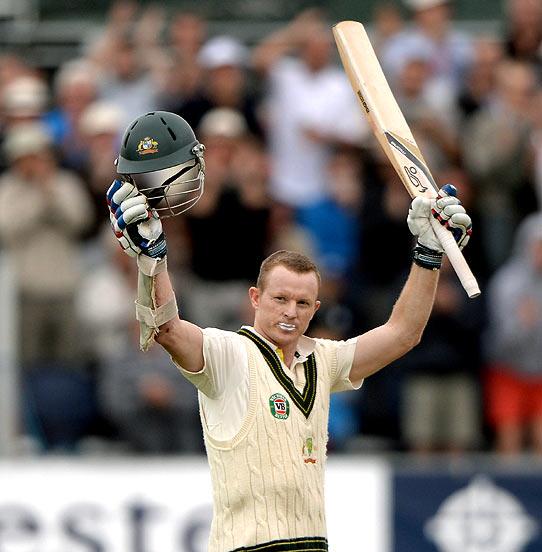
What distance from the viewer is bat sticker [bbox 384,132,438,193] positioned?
5754 mm

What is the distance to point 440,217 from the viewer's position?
546 centimetres

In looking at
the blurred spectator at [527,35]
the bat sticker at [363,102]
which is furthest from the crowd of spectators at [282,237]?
the bat sticker at [363,102]

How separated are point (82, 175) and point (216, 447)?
208 inches

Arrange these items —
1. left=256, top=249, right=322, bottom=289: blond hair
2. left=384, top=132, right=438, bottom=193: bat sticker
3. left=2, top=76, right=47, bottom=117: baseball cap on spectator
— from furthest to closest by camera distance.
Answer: left=2, top=76, right=47, bottom=117: baseball cap on spectator < left=384, top=132, right=438, bottom=193: bat sticker < left=256, top=249, right=322, bottom=289: blond hair

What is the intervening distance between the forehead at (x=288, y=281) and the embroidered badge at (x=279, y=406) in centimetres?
38

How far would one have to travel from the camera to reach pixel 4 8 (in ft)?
39.6

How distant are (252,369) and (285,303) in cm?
26

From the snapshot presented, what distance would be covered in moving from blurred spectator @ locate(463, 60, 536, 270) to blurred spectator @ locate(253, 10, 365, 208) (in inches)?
32.8

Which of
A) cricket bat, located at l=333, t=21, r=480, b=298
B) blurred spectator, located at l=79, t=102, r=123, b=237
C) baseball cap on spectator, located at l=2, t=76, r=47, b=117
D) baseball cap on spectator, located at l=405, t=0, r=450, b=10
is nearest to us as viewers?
cricket bat, located at l=333, t=21, r=480, b=298

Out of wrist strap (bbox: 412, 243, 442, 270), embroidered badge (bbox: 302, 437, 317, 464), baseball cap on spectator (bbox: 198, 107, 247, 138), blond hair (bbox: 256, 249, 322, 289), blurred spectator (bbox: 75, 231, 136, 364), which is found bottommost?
embroidered badge (bbox: 302, 437, 317, 464)

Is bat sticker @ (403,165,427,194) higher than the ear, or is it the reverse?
bat sticker @ (403,165,427,194)

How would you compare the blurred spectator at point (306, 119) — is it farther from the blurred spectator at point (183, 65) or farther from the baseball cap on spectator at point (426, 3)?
the baseball cap on spectator at point (426, 3)

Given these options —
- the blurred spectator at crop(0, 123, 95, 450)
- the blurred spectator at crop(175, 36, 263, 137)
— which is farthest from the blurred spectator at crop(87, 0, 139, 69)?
the blurred spectator at crop(0, 123, 95, 450)

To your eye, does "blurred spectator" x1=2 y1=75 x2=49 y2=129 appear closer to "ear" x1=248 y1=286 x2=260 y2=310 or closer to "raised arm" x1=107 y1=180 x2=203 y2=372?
"ear" x1=248 y1=286 x2=260 y2=310
